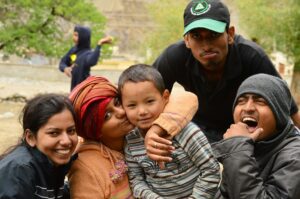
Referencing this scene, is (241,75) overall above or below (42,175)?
above

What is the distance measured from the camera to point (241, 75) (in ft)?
10.3

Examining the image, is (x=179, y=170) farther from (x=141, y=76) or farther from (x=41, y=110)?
(x=41, y=110)

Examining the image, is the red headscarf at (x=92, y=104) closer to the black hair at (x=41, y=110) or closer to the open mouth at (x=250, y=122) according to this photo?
the black hair at (x=41, y=110)

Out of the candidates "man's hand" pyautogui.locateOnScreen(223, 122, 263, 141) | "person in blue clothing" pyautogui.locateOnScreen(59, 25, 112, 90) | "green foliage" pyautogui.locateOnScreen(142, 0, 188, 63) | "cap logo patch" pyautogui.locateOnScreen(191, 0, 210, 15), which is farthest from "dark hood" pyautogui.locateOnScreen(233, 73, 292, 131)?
"green foliage" pyautogui.locateOnScreen(142, 0, 188, 63)

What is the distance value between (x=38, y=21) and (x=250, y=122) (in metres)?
11.6

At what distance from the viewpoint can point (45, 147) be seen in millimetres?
2264

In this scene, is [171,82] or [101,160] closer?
[101,160]

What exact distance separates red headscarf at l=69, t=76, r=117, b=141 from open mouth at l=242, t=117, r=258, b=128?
0.62 metres

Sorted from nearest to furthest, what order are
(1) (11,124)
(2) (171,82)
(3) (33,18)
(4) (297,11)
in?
(2) (171,82) → (1) (11,124) → (3) (33,18) → (4) (297,11)

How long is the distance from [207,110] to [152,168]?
1.06 metres

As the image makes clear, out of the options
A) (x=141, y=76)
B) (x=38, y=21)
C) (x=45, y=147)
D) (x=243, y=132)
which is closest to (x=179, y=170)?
(x=243, y=132)

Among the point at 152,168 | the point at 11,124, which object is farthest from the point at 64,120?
the point at 11,124

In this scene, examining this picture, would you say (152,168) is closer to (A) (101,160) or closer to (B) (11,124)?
(A) (101,160)

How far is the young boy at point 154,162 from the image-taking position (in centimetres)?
223
